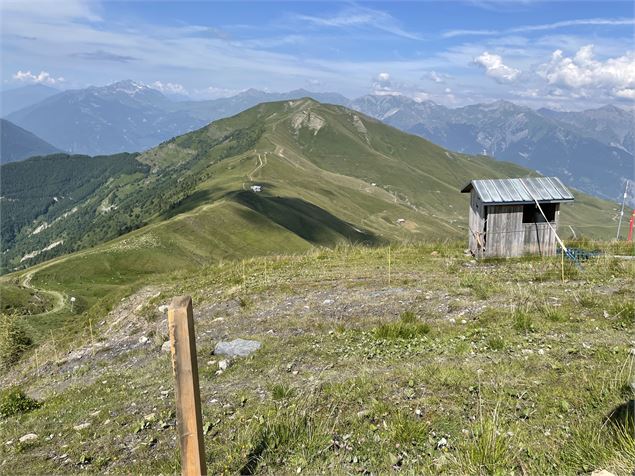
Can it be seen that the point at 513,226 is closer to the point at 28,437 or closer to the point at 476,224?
the point at 476,224

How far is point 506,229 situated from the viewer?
28062 millimetres

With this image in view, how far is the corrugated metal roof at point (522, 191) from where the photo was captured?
27.8 m

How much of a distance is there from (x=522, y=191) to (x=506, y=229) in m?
2.90

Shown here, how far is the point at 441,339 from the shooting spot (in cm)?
1138

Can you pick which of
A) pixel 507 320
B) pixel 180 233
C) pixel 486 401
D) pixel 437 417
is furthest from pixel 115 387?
pixel 180 233

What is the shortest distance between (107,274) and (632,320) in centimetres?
9917

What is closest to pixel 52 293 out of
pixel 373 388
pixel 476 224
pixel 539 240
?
pixel 476 224

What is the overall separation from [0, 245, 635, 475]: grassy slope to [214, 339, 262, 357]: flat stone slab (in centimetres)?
35

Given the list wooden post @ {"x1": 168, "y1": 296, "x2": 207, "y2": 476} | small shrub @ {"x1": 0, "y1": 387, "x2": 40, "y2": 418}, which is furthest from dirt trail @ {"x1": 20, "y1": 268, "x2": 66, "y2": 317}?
wooden post @ {"x1": 168, "y1": 296, "x2": 207, "y2": 476}

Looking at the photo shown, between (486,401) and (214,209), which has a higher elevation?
(486,401)

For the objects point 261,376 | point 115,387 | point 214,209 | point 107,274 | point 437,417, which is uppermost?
point 437,417

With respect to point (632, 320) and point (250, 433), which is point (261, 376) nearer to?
point (250, 433)

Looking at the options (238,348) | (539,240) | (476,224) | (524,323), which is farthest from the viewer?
(476,224)

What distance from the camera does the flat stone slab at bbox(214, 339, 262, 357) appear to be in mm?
12094
